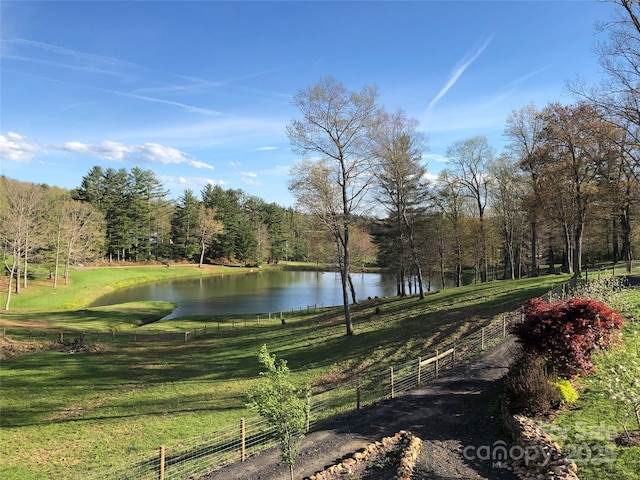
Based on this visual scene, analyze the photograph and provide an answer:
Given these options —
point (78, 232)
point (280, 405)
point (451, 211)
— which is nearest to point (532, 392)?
point (280, 405)

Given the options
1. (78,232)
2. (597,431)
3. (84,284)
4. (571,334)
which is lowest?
(84,284)

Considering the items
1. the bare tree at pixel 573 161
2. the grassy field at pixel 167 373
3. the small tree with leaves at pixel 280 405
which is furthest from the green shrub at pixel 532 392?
the bare tree at pixel 573 161

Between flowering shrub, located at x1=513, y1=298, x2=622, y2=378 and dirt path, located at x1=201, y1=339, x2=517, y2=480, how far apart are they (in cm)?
212

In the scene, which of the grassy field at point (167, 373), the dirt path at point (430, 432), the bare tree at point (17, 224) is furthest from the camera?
the bare tree at point (17, 224)

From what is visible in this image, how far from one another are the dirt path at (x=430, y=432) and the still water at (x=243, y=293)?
33.9 metres

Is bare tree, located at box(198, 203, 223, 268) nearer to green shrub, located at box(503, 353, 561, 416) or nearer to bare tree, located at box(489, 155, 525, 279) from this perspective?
bare tree, located at box(489, 155, 525, 279)

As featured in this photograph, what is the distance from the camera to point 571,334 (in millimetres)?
11055

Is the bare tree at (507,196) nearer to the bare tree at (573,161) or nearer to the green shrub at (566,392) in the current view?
the bare tree at (573,161)

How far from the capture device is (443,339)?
62.1 ft

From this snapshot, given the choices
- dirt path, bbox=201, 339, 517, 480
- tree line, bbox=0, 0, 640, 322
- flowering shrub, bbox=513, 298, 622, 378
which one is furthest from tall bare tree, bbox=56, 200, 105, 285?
flowering shrub, bbox=513, 298, 622, 378

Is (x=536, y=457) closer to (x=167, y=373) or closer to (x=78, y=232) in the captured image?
(x=167, y=373)

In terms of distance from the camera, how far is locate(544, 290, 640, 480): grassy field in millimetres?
7348

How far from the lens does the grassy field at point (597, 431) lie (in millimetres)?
7348

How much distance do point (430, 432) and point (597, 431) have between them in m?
3.84
